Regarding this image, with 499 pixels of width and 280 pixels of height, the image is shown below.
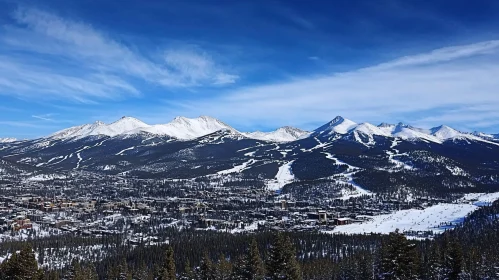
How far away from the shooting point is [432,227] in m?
143

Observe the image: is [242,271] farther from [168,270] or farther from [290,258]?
[290,258]

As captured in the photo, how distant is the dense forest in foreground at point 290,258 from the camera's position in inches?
1069

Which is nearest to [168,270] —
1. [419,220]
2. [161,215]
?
[161,215]

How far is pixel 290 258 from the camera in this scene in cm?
2686

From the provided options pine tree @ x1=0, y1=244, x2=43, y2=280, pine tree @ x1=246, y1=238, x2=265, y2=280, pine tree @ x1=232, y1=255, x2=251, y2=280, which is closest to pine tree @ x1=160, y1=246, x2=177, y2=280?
pine tree @ x1=232, y1=255, x2=251, y2=280

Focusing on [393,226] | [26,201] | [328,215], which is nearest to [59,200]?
[26,201]

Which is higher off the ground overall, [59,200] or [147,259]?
[59,200]

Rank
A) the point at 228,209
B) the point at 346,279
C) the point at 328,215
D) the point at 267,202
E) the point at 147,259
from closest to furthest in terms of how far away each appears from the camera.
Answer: the point at 346,279, the point at 147,259, the point at 328,215, the point at 228,209, the point at 267,202

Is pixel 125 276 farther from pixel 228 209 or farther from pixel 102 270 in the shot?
pixel 228 209

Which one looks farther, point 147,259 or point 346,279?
point 147,259

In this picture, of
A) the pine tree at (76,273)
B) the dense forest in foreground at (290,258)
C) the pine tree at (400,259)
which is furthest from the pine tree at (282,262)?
the pine tree at (76,273)

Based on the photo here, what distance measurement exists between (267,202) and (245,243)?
8991 cm

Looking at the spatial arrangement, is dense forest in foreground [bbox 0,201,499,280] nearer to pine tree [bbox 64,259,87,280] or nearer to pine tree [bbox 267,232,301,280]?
pine tree [bbox 267,232,301,280]

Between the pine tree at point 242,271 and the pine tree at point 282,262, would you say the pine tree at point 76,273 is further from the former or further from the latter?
the pine tree at point 282,262
